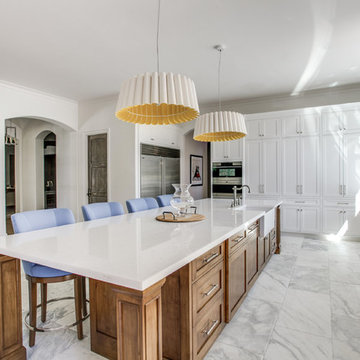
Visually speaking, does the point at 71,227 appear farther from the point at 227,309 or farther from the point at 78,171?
the point at 78,171

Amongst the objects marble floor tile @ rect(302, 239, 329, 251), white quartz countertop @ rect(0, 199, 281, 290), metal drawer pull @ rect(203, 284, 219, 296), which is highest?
white quartz countertop @ rect(0, 199, 281, 290)

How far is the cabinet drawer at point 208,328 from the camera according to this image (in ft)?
5.28

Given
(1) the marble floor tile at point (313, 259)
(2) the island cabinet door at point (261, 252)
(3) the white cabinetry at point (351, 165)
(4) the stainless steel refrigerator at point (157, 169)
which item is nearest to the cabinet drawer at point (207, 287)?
(2) the island cabinet door at point (261, 252)

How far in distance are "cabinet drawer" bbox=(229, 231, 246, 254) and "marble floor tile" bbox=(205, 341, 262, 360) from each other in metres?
0.65

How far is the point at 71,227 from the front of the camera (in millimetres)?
2078

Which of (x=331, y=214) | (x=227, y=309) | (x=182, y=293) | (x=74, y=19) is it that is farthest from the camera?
(x=331, y=214)

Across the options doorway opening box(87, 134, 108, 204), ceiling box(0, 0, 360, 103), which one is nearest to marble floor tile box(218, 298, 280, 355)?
ceiling box(0, 0, 360, 103)

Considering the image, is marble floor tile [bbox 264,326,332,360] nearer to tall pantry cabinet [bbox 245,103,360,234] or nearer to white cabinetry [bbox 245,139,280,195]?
tall pantry cabinet [bbox 245,103,360,234]

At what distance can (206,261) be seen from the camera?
66.1 inches

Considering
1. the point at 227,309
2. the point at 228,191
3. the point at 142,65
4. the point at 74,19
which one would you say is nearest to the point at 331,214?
the point at 228,191

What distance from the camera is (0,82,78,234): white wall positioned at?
466 centimetres

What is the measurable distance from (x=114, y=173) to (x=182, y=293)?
4.51 metres

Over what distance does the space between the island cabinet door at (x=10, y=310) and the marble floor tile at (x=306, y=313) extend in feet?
6.31

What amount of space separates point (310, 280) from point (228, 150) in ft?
10.5
